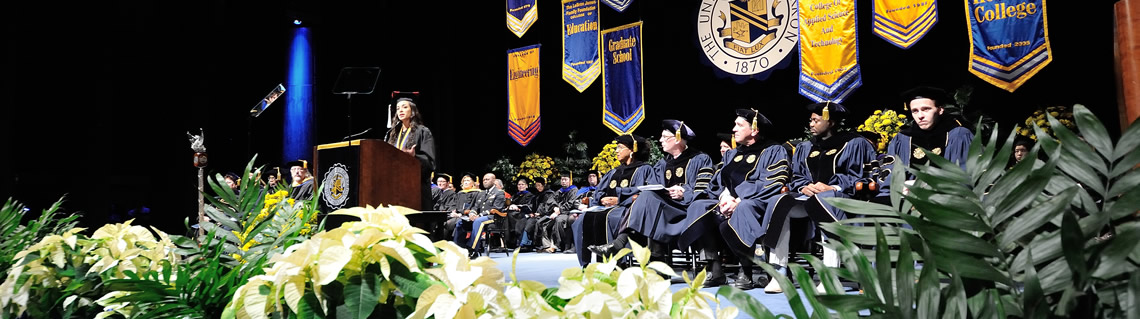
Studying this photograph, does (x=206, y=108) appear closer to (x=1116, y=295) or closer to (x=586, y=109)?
(x=586, y=109)

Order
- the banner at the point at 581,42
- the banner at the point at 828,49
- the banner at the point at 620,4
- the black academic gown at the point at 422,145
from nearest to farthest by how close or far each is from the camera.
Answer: the black academic gown at the point at 422,145
the banner at the point at 828,49
the banner at the point at 620,4
the banner at the point at 581,42

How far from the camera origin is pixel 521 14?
9844 mm

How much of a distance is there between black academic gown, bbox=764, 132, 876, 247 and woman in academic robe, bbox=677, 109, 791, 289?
0.34 feet

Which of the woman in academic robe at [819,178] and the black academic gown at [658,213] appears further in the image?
the black academic gown at [658,213]

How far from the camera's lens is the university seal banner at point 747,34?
24.6 ft

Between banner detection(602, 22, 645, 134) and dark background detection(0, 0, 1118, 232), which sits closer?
dark background detection(0, 0, 1118, 232)

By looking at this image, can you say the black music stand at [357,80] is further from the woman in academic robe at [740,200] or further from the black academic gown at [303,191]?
the black academic gown at [303,191]

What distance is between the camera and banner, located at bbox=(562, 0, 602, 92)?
9.14 meters

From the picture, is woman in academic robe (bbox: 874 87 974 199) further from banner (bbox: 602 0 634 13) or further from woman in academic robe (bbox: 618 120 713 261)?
banner (bbox: 602 0 634 13)

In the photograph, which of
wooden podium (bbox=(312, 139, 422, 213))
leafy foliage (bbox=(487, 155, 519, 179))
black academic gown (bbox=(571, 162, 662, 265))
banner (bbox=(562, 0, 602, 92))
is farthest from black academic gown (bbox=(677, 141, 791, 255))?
leafy foliage (bbox=(487, 155, 519, 179))

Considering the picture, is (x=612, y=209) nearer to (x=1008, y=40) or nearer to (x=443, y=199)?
(x=1008, y=40)

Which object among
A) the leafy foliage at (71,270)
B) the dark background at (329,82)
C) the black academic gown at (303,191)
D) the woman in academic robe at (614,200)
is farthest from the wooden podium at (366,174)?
the dark background at (329,82)

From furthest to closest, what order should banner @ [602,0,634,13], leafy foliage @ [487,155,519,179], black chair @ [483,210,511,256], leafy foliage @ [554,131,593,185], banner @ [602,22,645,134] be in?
1. leafy foliage @ [487,155,519,179]
2. leafy foliage @ [554,131,593,185]
3. black chair @ [483,210,511,256]
4. banner @ [602,0,634,13]
5. banner @ [602,22,645,134]

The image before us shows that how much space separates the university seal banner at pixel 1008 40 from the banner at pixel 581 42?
415cm
